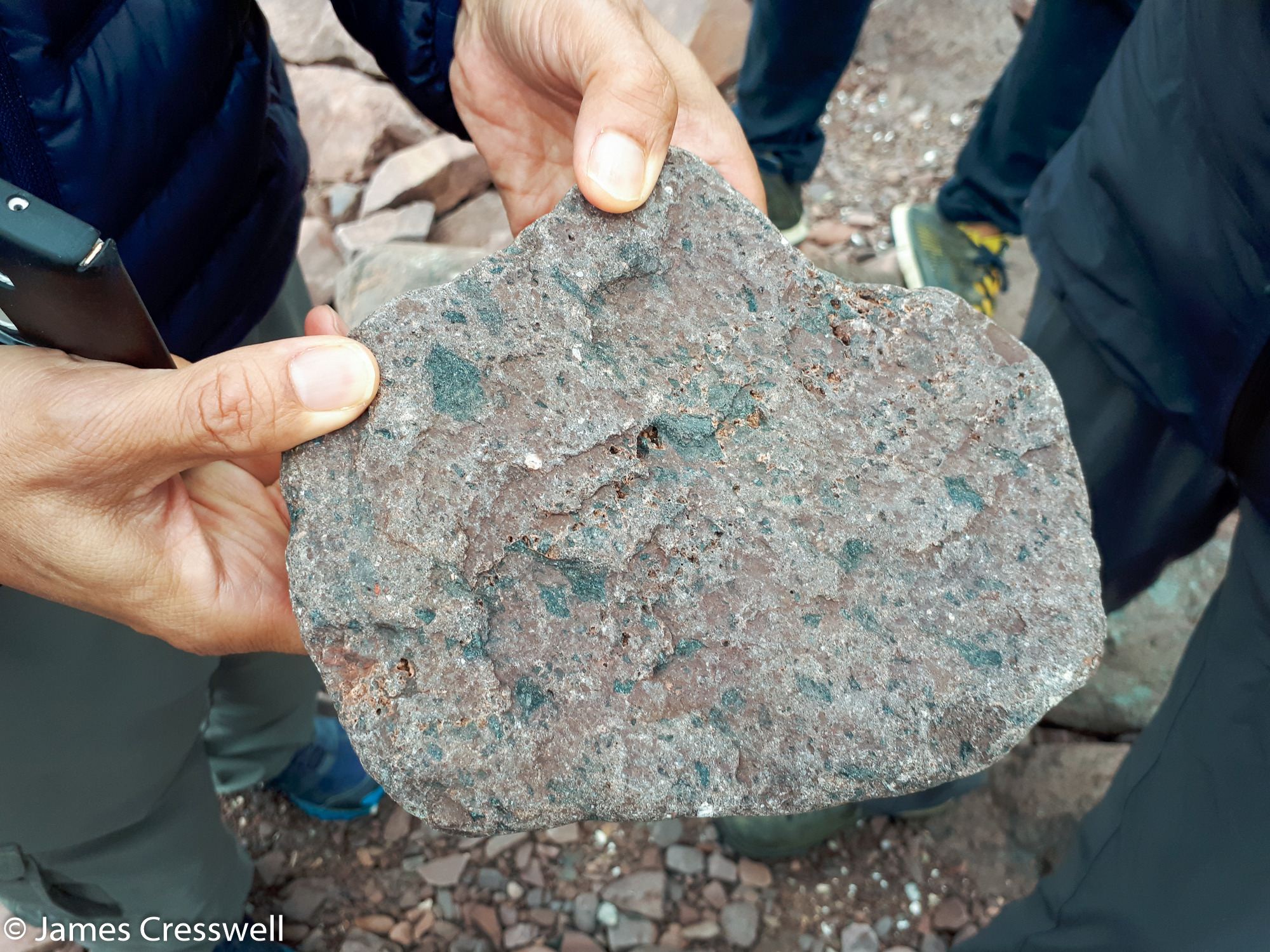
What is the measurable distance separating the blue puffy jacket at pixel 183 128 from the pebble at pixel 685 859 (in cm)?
157

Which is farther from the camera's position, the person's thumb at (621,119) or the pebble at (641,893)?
the pebble at (641,893)

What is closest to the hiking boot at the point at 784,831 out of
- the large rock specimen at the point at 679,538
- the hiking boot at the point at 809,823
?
the hiking boot at the point at 809,823

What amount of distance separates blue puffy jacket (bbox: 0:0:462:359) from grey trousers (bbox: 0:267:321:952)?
269 mm

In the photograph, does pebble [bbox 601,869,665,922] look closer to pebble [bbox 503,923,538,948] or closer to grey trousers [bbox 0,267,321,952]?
pebble [bbox 503,923,538,948]

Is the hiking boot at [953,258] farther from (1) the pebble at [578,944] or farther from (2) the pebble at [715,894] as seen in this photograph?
(1) the pebble at [578,944]

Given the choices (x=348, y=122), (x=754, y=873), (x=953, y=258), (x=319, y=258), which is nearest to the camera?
(x=754, y=873)

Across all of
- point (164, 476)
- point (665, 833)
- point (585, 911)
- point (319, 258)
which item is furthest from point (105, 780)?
point (319, 258)

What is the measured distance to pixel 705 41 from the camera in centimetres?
372

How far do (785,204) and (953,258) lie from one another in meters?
0.63

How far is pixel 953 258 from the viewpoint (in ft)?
9.94

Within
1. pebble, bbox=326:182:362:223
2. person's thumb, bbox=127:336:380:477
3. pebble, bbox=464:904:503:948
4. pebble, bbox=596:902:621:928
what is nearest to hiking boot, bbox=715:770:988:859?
pebble, bbox=596:902:621:928

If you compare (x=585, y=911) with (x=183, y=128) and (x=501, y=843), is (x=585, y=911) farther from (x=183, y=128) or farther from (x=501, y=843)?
(x=183, y=128)

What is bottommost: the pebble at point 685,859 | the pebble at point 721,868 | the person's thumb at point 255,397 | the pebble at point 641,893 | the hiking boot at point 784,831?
the pebble at point 641,893

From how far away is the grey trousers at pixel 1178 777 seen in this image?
3.83 feet
